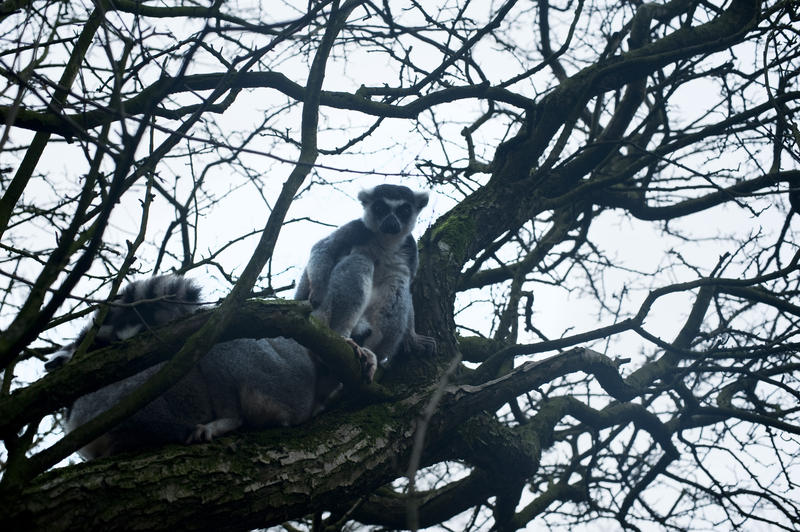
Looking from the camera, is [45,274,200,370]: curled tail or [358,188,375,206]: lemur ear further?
[358,188,375,206]: lemur ear

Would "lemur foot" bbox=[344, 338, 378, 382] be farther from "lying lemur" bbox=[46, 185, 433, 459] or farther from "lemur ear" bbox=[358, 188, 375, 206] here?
"lemur ear" bbox=[358, 188, 375, 206]

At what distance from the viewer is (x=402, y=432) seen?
5.58 m

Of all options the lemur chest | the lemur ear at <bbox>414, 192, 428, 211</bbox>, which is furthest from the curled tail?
the lemur ear at <bbox>414, 192, 428, 211</bbox>

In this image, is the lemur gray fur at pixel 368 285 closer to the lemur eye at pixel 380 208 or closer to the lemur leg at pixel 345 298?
the lemur leg at pixel 345 298

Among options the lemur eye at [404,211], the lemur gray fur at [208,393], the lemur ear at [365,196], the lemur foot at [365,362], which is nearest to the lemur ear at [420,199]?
the lemur eye at [404,211]

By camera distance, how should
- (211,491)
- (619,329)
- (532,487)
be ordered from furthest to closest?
(532,487), (619,329), (211,491)

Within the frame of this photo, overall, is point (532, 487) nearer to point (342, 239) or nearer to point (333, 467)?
point (342, 239)

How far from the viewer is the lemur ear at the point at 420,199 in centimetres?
969

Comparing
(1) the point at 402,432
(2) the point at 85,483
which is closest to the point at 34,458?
(2) the point at 85,483

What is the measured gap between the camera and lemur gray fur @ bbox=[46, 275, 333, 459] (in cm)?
517

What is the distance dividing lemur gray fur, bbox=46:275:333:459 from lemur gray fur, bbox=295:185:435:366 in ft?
2.23

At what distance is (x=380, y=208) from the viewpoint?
9.06 metres

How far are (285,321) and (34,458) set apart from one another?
5.65ft

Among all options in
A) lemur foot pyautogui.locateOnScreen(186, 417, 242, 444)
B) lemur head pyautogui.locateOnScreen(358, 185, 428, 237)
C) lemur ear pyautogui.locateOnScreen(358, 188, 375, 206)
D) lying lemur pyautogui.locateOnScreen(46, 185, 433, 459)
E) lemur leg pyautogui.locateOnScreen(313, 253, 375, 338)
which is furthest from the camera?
lemur ear pyautogui.locateOnScreen(358, 188, 375, 206)
